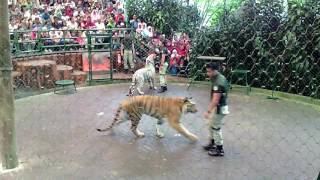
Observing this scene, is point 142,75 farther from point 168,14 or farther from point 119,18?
point 119,18

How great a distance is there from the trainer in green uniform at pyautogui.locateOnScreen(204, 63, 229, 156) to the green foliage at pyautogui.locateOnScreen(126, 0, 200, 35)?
29.0 feet

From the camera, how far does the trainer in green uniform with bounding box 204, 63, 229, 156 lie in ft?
20.9

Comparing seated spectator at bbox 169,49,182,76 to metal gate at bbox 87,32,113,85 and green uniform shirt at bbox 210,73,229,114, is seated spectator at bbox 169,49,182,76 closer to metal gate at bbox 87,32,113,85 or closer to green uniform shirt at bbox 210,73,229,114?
metal gate at bbox 87,32,113,85

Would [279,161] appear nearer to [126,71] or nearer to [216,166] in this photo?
[216,166]

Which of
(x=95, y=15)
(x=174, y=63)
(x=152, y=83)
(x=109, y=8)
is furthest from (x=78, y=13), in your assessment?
(x=152, y=83)

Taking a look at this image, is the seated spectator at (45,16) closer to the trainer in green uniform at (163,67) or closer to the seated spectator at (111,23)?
the seated spectator at (111,23)

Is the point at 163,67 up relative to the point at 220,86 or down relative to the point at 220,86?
down

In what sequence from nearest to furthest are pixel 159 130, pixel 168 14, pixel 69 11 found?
1. pixel 159 130
2. pixel 168 14
3. pixel 69 11

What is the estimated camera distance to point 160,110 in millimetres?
7332

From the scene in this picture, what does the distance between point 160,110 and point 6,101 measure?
2436 millimetres

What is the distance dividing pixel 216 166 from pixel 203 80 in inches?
260

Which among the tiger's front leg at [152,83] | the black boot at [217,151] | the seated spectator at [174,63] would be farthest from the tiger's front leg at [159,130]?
the seated spectator at [174,63]

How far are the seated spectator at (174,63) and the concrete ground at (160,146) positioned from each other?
6.62 ft

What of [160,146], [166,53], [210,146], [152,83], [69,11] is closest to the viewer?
[210,146]
